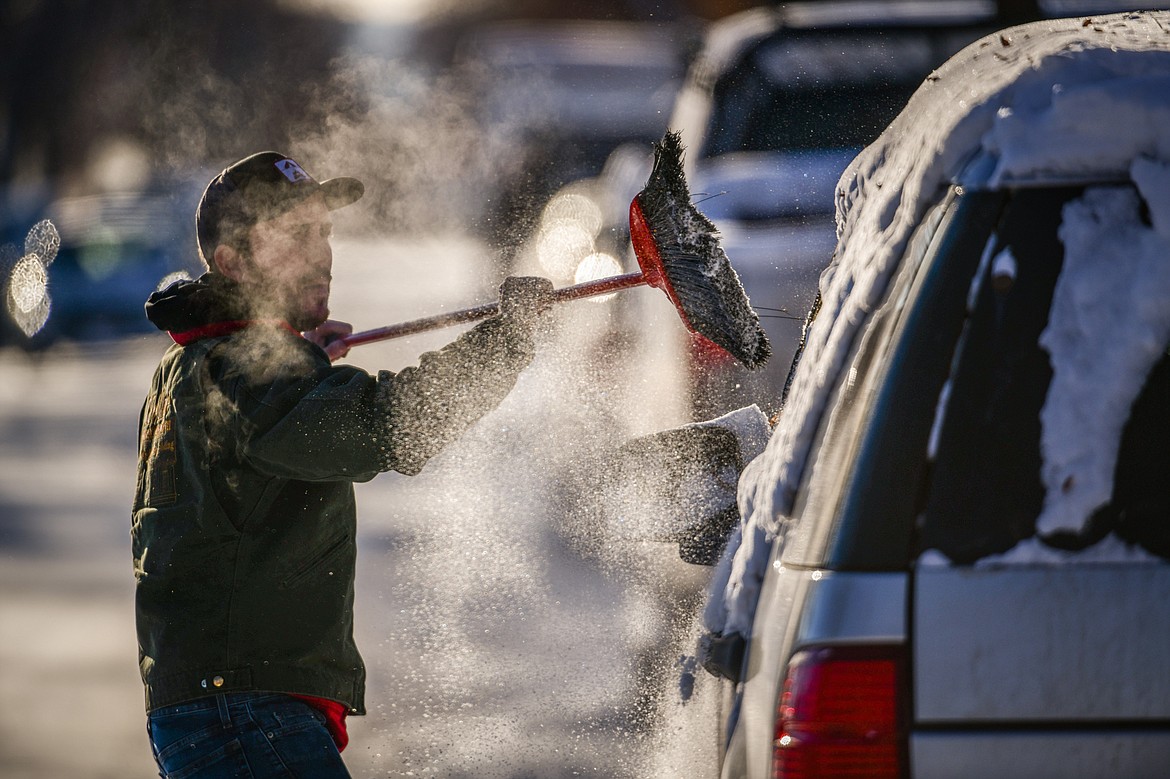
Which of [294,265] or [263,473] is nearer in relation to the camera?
[263,473]

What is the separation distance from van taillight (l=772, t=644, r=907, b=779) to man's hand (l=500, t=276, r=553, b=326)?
97cm

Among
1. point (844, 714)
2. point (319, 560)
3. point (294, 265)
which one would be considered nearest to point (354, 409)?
point (319, 560)

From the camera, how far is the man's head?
7.93ft

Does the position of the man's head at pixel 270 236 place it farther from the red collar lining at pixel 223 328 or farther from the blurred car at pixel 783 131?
the blurred car at pixel 783 131

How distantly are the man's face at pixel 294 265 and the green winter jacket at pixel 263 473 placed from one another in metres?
0.11

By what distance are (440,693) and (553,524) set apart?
5.94 feet

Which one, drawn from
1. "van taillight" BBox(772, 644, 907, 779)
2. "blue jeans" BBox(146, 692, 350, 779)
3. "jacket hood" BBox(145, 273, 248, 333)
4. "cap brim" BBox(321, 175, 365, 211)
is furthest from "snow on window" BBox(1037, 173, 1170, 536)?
"cap brim" BBox(321, 175, 365, 211)

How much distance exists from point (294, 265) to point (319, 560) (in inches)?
23.5

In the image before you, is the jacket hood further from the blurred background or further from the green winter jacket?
the blurred background

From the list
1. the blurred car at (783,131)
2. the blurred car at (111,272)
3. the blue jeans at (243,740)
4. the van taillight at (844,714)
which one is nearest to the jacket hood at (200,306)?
the blue jeans at (243,740)

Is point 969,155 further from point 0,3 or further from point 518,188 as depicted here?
point 0,3

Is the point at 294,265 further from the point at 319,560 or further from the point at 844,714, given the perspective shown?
the point at 844,714

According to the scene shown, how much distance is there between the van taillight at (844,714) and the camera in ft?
5.20

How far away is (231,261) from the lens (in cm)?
241
